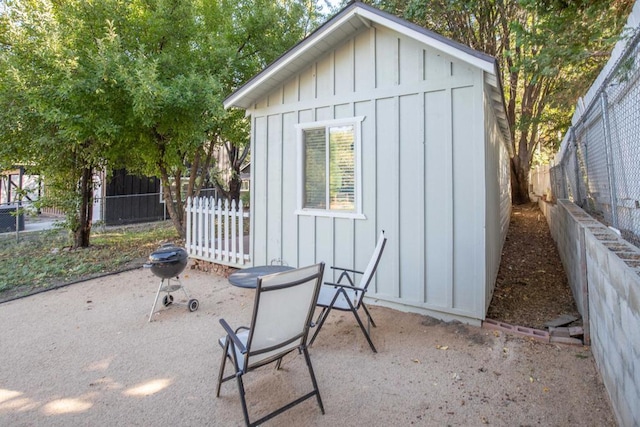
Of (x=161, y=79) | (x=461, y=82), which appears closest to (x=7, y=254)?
(x=161, y=79)

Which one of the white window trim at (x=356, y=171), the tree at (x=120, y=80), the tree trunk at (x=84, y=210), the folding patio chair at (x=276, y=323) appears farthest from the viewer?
the tree trunk at (x=84, y=210)

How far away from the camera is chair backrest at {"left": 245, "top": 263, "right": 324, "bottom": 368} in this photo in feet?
7.89

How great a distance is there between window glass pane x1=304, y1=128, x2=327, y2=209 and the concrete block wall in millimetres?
3234

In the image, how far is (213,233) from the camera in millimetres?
6715

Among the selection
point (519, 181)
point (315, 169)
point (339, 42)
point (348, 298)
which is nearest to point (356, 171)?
point (315, 169)

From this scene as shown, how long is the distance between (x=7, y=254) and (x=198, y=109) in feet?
19.0

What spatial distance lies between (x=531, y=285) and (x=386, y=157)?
11.0 ft

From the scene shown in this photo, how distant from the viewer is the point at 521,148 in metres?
15.5

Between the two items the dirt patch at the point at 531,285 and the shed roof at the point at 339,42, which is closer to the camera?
the shed roof at the point at 339,42

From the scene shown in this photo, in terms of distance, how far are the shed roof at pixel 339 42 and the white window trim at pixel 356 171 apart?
871 mm

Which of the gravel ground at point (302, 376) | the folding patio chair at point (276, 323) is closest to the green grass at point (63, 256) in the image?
the gravel ground at point (302, 376)

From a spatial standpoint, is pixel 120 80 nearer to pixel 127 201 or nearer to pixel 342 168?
pixel 342 168

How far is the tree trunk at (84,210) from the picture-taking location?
347 inches

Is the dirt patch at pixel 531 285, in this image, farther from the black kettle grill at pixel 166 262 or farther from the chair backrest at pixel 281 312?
the black kettle grill at pixel 166 262
